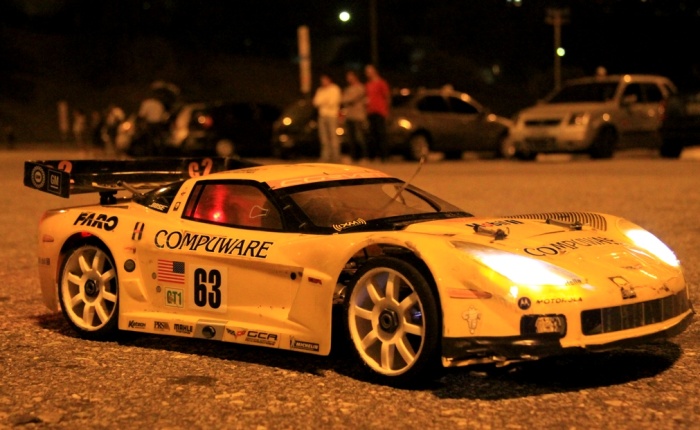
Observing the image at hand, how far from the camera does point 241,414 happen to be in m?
5.40

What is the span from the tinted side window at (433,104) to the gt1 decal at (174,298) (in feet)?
64.9

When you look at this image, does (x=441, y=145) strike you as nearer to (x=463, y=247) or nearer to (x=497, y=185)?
(x=497, y=185)

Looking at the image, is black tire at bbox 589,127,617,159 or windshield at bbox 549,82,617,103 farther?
windshield at bbox 549,82,617,103

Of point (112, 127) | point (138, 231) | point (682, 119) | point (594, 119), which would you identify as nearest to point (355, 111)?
point (594, 119)

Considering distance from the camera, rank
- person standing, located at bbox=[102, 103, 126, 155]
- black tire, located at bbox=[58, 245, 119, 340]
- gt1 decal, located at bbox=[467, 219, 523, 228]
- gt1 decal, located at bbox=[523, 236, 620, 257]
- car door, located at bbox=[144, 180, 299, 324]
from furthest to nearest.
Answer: person standing, located at bbox=[102, 103, 126, 155] → black tire, located at bbox=[58, 245, 119, 340] → car door, located at bbox=[144, 180, 299, 324] → gt1 decal, located at bbox=[467, 219, 523, 228] → gt1 decal, located at bbox=[523, 236, 620, 257]

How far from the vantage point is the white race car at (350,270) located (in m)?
5.54

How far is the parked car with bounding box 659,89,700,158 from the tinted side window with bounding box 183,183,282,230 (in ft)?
56.9

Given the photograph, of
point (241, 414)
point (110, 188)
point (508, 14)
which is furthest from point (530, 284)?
point (508, 14)

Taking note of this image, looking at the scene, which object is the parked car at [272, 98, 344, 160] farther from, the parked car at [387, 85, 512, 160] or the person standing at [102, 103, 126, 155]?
the person standing at [102, 103, 126, 155]

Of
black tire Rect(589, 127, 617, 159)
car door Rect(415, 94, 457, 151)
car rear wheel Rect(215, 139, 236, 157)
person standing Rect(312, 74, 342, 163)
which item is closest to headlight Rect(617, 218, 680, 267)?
person standing Rect(312, 74, 342, 163)

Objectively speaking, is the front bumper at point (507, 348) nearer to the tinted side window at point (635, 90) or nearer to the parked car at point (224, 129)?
the tinted side window at point (635, 90)

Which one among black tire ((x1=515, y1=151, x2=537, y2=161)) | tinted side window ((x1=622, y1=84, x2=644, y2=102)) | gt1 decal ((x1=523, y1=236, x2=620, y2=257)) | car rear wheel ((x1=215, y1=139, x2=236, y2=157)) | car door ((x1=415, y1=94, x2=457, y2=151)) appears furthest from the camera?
car rear wheel ((x1=215, y1=139, x2=236, y2=157))

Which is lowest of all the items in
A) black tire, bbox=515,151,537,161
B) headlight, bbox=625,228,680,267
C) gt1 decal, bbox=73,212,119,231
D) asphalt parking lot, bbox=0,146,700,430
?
asphalt parking lot, bbox=0,146,700,430

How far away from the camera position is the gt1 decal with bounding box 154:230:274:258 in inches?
256
